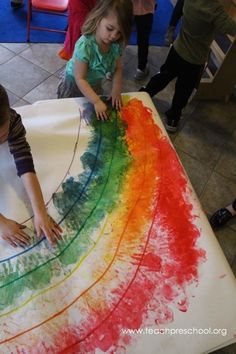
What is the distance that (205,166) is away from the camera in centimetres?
209

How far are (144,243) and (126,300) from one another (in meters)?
0.18

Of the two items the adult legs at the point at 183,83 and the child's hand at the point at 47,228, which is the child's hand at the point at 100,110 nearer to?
the child's hand at the point at 47,228

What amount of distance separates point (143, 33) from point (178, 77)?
576 mm

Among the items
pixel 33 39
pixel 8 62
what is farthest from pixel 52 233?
pixel 33 39

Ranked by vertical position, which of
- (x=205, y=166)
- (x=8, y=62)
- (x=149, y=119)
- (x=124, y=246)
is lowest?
(x=205, y=166)

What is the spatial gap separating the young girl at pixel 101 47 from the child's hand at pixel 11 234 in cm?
56

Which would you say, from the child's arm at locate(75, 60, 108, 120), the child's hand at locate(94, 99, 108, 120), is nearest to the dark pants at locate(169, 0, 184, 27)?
the child's arm at locate(75, 60, 108, 120)

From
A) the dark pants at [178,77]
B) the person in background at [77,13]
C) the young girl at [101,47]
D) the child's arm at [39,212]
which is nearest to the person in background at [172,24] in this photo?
the dark pants at [178,77]

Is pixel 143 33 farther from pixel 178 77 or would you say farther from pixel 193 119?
pixel 193 119

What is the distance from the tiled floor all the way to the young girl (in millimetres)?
925

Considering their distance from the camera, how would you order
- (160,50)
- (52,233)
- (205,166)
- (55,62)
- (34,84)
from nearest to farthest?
(52,233) → (205,166) → (34,84) → (55,62) → (160,50)

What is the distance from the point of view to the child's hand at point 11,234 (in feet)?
2.83

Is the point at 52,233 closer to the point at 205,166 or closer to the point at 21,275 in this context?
the point at 21,275

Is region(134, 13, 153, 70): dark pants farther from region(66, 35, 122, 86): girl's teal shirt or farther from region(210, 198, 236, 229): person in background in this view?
region(210, 198, 236, 229): person in background
